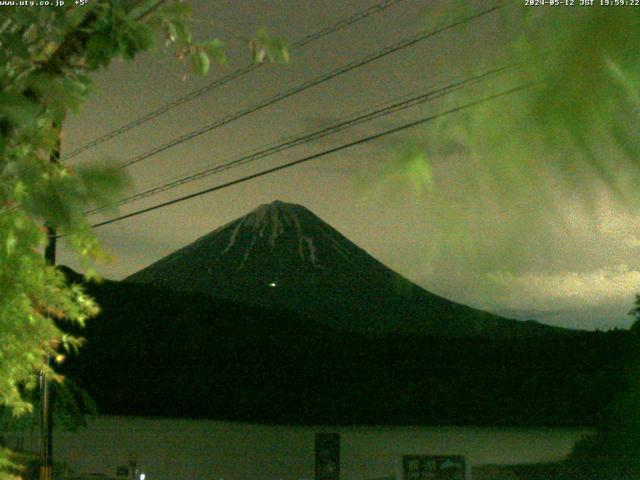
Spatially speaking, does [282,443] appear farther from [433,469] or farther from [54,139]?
[54,139]

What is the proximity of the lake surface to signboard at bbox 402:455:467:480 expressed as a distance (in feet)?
45.0

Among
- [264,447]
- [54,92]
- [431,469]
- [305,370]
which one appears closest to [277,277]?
[305,370]

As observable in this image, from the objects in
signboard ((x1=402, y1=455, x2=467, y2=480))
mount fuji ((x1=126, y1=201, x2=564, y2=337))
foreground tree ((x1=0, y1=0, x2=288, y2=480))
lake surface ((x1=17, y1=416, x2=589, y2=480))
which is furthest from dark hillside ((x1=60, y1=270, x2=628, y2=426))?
foreground tree ((x1=0, y1=0, x2=288, y2=480))

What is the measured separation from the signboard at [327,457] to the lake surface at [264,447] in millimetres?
9687

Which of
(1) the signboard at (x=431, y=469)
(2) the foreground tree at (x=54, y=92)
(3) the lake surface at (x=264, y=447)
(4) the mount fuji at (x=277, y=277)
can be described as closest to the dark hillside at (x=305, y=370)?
(3) the lake surface at (x=264, y=447)

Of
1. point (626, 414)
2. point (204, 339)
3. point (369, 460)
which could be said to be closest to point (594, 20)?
point (626, 414)

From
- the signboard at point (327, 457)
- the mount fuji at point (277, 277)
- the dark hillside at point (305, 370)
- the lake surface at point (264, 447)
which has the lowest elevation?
the lake surface at point (264, 447)

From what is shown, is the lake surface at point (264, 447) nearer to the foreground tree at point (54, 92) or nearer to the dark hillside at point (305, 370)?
the dark hillside at point (305, 370)

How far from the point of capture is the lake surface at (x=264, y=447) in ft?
98.7

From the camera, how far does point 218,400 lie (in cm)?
3947

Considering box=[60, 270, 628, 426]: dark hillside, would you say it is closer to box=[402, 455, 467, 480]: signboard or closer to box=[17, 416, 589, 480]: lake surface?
box=[17, 416, 589, 480]: lake surface

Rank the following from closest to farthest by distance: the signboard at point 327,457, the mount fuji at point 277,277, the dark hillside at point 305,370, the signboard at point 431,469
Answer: the signboard at point 431,469 < the signboard at point 327,457 < the dark hillside at point 305,370 < the mount fuji at point 277,277

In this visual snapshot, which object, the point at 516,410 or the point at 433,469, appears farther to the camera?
the point at 516,410

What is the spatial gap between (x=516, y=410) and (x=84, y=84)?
30947 mm
